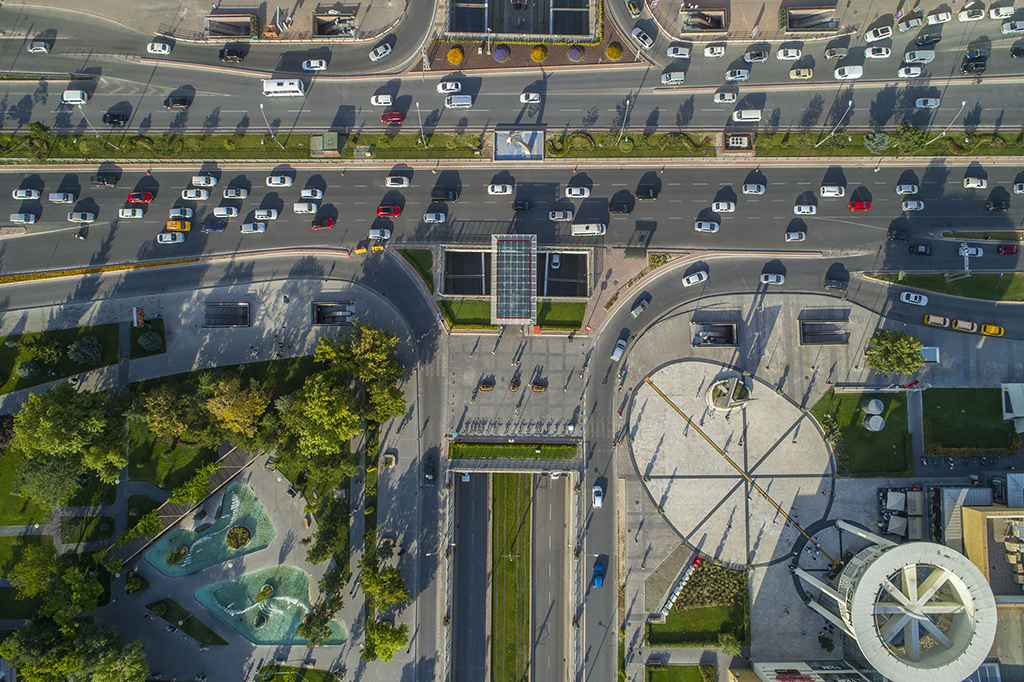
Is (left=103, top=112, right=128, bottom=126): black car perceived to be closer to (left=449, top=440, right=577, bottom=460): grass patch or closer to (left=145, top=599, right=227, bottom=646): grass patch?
(left=449, top=440, right=577, bottom=460): grass patch

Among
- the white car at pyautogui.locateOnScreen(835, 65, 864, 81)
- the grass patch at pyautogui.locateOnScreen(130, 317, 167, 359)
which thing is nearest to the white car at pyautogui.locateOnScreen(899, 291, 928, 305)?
the white car at pyautogui.locateOnScreen(835, 65, 864, 81)

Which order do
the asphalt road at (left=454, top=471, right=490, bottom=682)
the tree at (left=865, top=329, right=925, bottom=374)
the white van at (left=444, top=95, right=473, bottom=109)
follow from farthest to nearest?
the asphalt road at (left=454, top=471, right=490, bottom=682) < the white van at (left=444, top=95, right=473, bottom=109) < the tree at (left=865, top=329, right=925, bottom=374)

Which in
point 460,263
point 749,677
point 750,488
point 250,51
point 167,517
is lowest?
point 749,677

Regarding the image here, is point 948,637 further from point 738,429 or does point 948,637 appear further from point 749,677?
point 738,429

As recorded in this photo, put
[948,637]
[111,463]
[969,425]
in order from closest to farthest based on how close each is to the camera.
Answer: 1. [948,637]
2. [111,463]
3. [969,425]

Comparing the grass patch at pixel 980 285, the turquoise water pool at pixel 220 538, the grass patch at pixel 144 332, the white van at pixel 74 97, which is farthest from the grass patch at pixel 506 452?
the white van at pixel 74 97

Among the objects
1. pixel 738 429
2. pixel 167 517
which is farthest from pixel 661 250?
pixel 167 517
